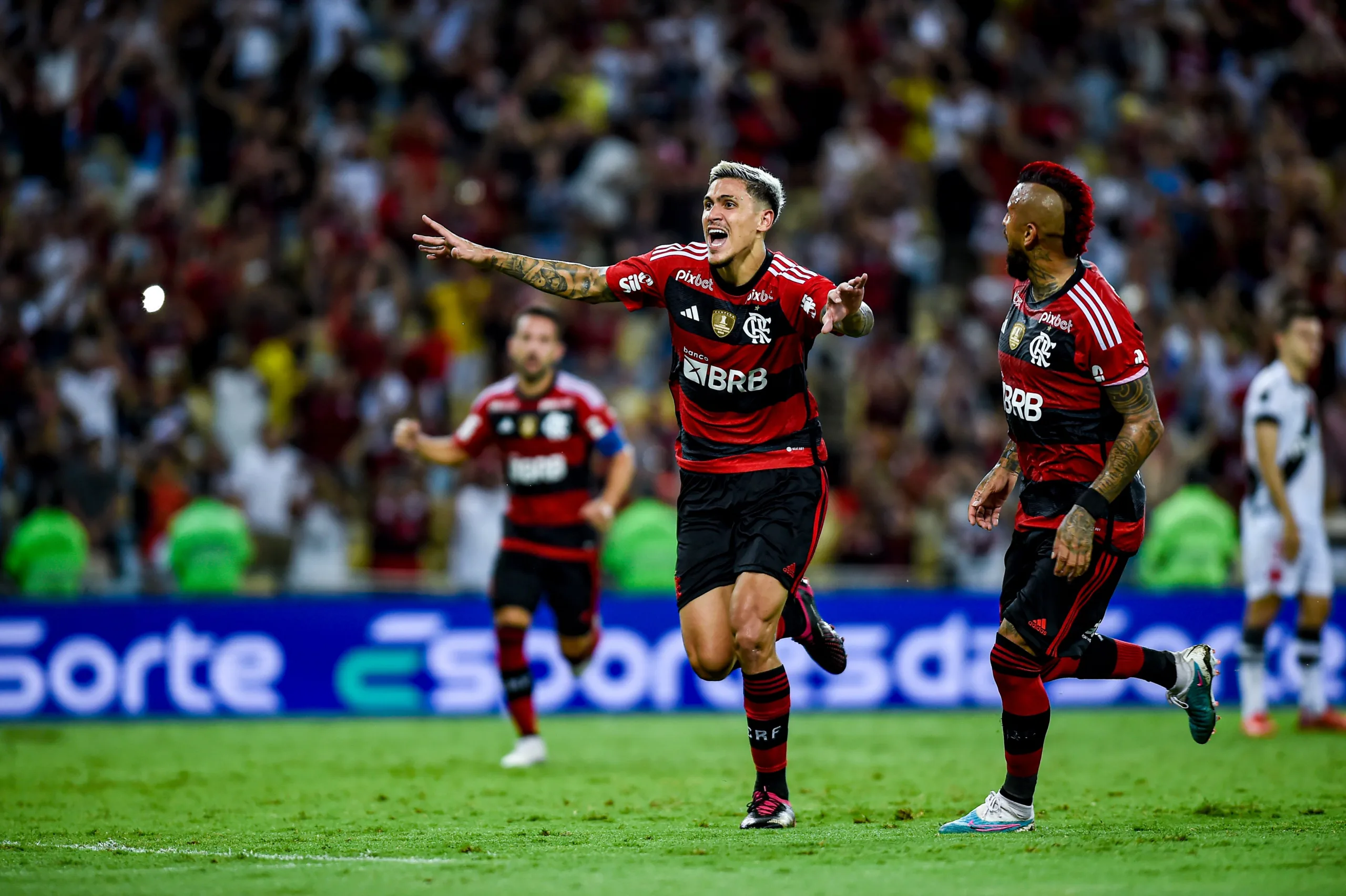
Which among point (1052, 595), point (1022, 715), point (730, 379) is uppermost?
point (730, 379)

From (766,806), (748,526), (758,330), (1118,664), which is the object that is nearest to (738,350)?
(758,330)

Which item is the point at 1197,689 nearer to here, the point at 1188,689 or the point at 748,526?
the point at 1188,689

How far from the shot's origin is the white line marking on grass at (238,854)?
6793 mm

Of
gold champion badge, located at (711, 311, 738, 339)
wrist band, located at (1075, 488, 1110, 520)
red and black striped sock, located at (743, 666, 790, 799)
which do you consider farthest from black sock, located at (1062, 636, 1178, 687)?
gold champion badge, located at (711, 311, 738, 339)

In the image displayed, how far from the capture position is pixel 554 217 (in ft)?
64.8

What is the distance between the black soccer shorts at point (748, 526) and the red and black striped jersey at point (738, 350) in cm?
8

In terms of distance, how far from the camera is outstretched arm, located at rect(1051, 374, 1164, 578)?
7230 millimetres

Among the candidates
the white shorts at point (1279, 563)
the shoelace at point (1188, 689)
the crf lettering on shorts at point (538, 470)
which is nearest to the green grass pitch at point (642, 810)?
the shoelace at point (1188, 689)

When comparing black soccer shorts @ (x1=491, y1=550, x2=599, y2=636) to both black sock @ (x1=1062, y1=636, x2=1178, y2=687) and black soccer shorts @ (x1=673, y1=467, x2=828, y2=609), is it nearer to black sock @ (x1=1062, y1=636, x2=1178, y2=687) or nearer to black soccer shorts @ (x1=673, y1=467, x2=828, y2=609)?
black soccer shorts @ (x1=673, y1=467, x2=828, y2=609)

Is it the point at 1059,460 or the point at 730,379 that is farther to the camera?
the point at 730,379

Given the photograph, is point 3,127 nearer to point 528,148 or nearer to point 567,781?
point 528,148

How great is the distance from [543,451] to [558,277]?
4072mm

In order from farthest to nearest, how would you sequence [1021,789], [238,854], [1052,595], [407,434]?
[407,434] → [1021,789] → [1052,595] → [238,854]

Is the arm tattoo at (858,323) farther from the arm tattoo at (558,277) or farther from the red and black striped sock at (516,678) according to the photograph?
the red and black striped sock at (516,678)
